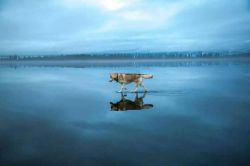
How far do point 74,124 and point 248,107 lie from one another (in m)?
6.37

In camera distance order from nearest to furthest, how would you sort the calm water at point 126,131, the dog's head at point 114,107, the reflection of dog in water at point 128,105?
the calm water at point 126,131
the dog's head at point 114,107
the reflection of dog in water at point 128,105

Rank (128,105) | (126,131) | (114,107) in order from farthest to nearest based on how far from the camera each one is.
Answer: (128,105), (114,107), (126,131)

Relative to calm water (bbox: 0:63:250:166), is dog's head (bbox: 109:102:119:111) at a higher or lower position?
higher

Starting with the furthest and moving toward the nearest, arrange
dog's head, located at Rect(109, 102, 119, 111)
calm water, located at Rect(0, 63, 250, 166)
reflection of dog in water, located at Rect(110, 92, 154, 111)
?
reflection of dog in water, located at Rect(110, 92, 154, 111)
dog's head, located at Rect(109, 102, 119, 111)
calm water, located at Rect(0, 63, 250, 166)

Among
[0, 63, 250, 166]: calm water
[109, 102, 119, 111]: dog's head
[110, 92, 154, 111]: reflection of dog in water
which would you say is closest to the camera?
[0, 63, 250, 166]: calm water

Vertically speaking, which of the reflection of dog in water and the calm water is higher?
the reflection of dog in water

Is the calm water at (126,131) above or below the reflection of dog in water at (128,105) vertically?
below

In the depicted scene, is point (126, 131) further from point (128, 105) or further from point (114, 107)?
point (128, 105)

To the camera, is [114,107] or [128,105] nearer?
[114,107]

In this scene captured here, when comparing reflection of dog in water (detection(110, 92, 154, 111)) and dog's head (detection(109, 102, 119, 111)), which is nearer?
dog's head (detection(109, 102, 119, 111))

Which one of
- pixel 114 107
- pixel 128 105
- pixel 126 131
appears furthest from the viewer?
pixel 128 105

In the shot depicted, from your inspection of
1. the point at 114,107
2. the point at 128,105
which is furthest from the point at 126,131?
the point at 128,105

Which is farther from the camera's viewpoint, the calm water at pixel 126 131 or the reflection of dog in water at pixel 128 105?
the reflection of dog in water at pixel 128 105

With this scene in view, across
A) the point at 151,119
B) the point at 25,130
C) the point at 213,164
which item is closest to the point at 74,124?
the point at 25,130
